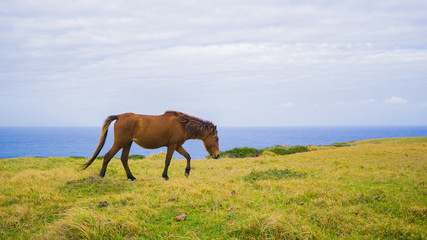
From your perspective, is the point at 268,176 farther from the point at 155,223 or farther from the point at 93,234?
the point at 93,234

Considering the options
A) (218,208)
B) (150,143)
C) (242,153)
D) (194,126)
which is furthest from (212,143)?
(242,153)

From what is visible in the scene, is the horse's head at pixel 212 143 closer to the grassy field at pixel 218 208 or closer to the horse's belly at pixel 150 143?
the grassy field at pixel 218 208

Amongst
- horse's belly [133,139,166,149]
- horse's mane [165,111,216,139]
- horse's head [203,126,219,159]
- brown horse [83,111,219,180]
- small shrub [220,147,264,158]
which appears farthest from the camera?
small shrub [220,147,264,158]

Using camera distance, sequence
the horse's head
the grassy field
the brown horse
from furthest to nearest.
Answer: the horse's head → the brown horse → the grassy field

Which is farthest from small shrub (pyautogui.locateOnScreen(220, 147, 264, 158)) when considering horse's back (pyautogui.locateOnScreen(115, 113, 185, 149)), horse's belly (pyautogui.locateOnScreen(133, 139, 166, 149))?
horse's belly (pyautogui.locateOnScreen(133, 139, 166, 149))

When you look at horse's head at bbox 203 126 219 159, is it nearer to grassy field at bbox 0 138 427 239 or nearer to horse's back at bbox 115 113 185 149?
horse's back at bbox 115 113 185 149

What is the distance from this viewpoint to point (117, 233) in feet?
16.6

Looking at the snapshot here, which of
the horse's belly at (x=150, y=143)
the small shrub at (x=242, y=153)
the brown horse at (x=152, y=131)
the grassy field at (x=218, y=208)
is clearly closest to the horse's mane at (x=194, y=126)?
the brown horse at (x=152, y=131)

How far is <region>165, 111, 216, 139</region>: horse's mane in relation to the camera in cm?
1135

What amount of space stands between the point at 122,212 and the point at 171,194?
1.78 meters

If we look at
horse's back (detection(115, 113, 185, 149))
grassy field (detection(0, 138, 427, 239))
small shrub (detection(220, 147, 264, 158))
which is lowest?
small shrub (detection(220, 147, 264, 158))

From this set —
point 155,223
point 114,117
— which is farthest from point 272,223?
point 114,117

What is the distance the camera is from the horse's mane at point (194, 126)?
1135cm

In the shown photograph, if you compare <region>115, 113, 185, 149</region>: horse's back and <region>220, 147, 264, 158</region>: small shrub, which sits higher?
<region>115, 113, 185, 149</region>: horse's back
